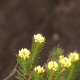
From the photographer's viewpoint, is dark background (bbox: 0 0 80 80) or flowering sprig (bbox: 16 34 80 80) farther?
dark background (bbox: 0 0 80 80)

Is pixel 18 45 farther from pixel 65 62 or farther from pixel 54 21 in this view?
pixel 65 62

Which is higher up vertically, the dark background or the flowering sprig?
the dark background

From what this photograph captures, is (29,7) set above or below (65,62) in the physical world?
above

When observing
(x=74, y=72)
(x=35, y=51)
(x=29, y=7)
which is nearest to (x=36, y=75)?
(x=35, y=51)

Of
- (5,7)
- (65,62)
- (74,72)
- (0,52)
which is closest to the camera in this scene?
(65,62)

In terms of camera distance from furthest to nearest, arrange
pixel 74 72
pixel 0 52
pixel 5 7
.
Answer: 1. pixel 5 7
2. pixel 0 52
3. pixel 74 72

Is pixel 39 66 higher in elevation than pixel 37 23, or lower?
lower

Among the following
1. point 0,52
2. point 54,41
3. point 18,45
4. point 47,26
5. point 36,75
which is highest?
point 47,26

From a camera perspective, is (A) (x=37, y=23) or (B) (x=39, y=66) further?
(A) (x=37, y=23)

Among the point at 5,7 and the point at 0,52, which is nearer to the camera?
the point at 0,52
